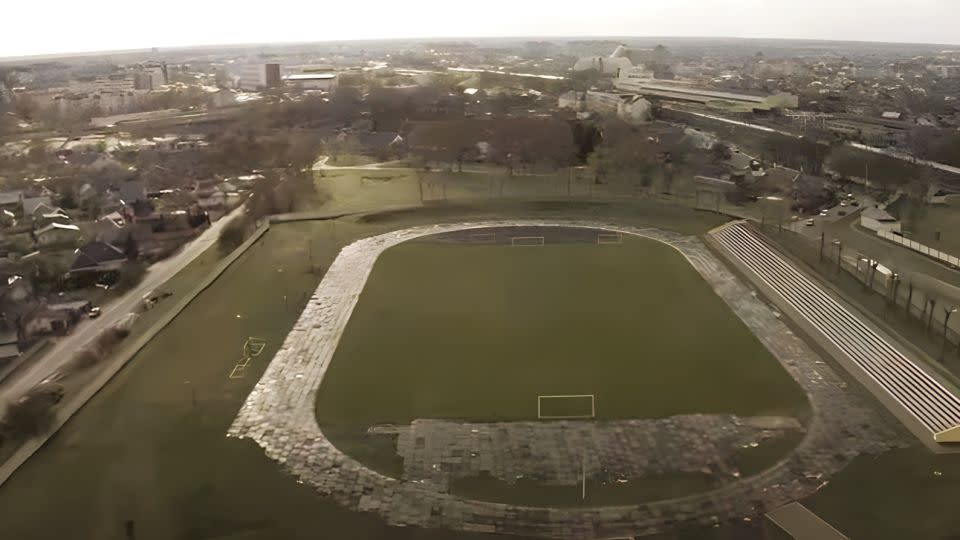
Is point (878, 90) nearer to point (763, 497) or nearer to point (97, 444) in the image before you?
point (763, 497)

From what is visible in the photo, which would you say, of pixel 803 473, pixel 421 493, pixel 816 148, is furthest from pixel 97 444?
pixel 816 148

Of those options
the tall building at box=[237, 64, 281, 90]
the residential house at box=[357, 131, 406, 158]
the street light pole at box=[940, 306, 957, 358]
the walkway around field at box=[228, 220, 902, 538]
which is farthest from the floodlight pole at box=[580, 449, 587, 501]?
the tall building at box=[237, 64, 281, 90]

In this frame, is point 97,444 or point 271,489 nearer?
point 271,489

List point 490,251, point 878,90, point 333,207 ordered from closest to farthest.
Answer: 1. point 490,251
2. point 333,207
3. point 878,90

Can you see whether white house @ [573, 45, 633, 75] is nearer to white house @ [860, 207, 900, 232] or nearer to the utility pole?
white house @ [860, 207, 900, 232]

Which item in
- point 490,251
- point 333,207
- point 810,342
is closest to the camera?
point 810,342

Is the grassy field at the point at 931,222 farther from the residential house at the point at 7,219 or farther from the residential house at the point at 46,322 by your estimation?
the residential house at the point at 7,219
